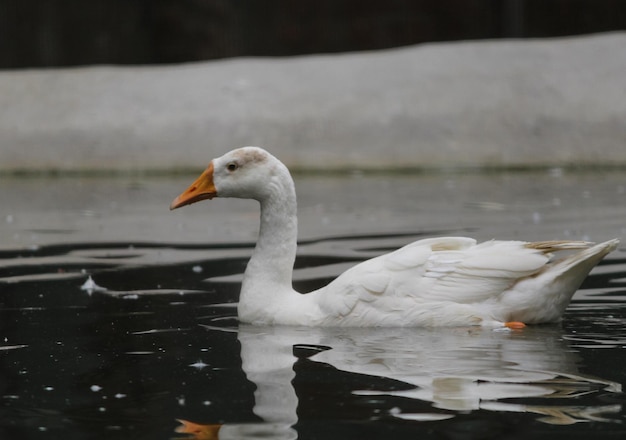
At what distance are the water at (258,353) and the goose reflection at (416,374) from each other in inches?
0.4

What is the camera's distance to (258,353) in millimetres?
6152

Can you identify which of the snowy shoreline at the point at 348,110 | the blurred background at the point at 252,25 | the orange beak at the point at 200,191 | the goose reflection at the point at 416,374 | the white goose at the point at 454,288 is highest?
the blurred background at the point at 252,25

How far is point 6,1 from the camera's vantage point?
19.8 metres

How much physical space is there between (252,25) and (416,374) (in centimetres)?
1433

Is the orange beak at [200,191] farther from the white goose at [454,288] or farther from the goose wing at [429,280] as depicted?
the goose wing at [429,280]

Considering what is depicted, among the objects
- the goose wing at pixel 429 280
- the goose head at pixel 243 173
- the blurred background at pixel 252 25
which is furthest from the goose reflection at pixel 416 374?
the blurred background at pixel 252 25

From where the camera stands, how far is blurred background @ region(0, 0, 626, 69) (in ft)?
62.0

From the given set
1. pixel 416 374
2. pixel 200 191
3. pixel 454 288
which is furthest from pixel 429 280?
pixel 200 191

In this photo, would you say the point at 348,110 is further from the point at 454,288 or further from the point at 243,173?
the point at 454,288

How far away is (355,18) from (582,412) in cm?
1476

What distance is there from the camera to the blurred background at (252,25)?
18906mm

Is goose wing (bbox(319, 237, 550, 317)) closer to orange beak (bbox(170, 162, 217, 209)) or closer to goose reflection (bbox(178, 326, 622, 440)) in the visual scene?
goose reflection (bbox(178, 326, 622, 440))

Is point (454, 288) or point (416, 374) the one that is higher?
point (454, 288)

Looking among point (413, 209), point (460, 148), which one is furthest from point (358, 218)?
point (460, 148)
